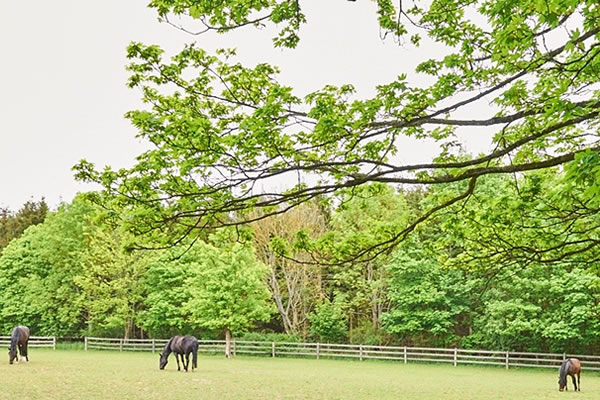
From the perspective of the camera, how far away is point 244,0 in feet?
15.3

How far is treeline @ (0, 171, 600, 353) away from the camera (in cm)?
2544

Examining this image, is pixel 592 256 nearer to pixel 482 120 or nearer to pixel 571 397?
pixel 482 120

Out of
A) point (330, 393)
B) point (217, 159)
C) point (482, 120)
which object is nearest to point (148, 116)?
point (217, 159)

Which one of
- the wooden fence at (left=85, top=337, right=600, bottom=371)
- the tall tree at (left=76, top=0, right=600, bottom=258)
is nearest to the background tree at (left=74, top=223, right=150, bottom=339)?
the wooden fence at (left=85, top=337, right=600, bottom=371)

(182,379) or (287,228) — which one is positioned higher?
(287,228)

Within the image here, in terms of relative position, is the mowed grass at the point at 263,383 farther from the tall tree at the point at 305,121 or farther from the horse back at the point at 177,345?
the tall tree at the point at 305,121

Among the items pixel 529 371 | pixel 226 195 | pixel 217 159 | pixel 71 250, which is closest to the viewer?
pixel 217 159

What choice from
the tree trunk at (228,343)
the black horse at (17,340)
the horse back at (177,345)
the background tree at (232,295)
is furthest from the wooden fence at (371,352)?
the black horse at (17,340)

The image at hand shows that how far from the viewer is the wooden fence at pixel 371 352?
2588 centimetres

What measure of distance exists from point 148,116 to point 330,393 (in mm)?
10882

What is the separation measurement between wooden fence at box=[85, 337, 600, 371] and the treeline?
2.53 ft

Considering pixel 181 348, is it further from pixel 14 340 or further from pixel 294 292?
pixel 294 292

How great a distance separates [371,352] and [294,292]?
6.83 meters

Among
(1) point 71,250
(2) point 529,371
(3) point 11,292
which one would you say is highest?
(1) point 71,250
